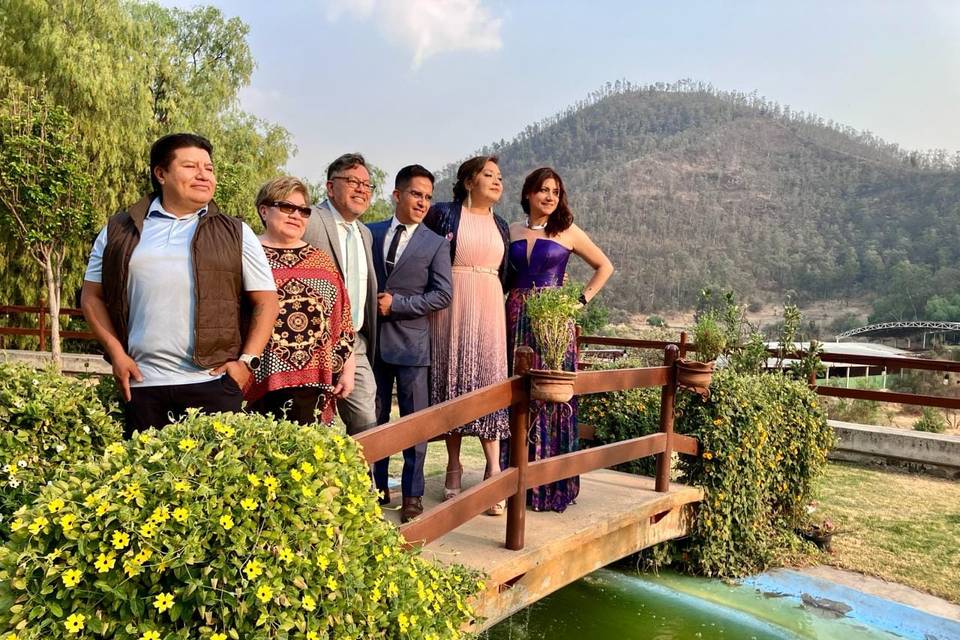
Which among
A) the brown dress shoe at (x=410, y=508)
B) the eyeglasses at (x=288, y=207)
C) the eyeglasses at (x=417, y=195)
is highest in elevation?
the eyeglasses at (x=417, y=195)

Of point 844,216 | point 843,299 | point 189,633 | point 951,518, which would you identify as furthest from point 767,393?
point 844,216

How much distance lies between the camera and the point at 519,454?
3.10 m

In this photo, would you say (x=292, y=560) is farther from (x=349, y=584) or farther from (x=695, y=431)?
(x=695, y=431)

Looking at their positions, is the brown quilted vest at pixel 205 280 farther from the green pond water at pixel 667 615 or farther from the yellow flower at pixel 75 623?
the green pond water at pixel 667 615

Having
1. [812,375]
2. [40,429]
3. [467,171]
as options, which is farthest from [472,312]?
[812,375]

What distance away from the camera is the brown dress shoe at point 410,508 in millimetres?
3357

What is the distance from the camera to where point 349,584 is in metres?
1.72

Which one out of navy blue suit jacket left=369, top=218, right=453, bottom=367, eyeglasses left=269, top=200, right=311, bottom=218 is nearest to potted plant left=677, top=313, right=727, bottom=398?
navy blue suit jacket left=369, top=218, right=453, bottom=367

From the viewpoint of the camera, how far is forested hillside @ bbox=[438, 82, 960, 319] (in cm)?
7638

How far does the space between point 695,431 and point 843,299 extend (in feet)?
262

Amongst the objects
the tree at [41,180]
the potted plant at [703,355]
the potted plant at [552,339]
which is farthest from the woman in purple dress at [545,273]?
the tree at [41,180]

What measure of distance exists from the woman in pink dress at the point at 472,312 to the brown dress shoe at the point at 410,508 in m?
0.37

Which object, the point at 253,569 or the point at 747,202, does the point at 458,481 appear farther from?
the point at 747,202

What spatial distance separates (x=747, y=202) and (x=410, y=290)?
108 meters
